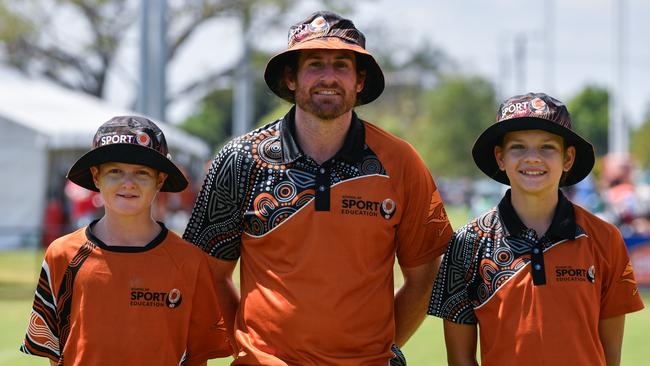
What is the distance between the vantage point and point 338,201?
402cm

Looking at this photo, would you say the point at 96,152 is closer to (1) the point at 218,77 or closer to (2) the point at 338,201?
(2) the point at 338,201

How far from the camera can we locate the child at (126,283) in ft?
12.9

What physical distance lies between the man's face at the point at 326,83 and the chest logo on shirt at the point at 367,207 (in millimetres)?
349

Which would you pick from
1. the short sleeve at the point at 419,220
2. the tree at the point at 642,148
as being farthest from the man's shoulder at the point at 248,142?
the tree at the point at 642,148

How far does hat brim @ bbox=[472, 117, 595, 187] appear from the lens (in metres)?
4.10

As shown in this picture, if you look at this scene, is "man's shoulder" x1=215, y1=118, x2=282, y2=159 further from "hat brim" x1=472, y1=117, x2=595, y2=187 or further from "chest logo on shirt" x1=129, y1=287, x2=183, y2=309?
"hat brim" x1=472, y1=117, x2=595, y2=187

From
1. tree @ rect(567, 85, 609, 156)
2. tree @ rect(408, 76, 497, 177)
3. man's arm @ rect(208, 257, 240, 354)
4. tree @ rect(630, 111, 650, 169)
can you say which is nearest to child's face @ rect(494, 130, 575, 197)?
man's arm @ rect(208, 257, 240, 354)

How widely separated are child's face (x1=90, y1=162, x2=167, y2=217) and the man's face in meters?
0.71

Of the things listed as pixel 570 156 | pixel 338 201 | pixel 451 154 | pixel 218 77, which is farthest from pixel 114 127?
pixel 451 154

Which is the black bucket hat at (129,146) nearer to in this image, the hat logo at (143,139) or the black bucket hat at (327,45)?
the hat logo at (143,139)

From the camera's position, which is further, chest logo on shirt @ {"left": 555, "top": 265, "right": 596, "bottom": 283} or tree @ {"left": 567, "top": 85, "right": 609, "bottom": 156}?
tree @ {"left": 567, "top": 85, "right": 609, "bottom": 156}

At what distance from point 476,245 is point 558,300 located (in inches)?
15.8

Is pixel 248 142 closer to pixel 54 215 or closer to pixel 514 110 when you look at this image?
pixel 514 110

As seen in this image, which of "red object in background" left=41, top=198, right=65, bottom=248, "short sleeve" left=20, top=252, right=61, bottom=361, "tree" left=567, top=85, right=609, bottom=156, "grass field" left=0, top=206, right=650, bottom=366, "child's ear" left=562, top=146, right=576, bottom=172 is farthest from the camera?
"tree" left=567, top=85, right=609, bottom=156
